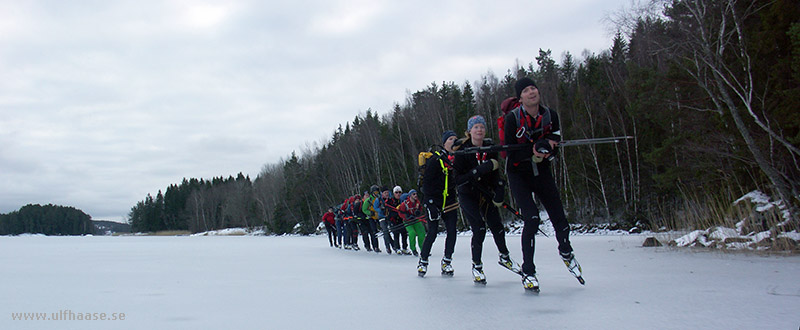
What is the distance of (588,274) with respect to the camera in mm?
5977

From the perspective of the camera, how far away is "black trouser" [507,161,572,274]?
4688 millimetres

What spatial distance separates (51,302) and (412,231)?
757 cm

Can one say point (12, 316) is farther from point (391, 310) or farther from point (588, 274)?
point (588, 274)

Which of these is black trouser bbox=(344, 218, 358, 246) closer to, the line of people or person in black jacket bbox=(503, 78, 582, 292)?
the line of people

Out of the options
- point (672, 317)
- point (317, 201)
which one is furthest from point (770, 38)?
point (317, 201)

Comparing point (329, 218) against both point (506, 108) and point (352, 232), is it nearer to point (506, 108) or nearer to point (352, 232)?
point (352, 232)

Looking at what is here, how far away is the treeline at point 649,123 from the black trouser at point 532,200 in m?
5.69

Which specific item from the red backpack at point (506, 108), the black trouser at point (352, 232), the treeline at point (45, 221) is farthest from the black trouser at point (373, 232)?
the treeline at point (45, 221)

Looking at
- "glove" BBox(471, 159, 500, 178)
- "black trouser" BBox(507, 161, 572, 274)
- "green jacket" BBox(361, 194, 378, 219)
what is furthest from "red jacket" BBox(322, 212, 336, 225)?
"black trouser" BBox(507, 161, 572, 274)

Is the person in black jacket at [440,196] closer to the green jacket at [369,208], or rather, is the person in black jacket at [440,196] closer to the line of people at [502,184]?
the line of people at [502,184]

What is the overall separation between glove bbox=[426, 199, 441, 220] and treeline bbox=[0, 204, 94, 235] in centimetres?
15278

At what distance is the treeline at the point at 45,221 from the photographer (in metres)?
130

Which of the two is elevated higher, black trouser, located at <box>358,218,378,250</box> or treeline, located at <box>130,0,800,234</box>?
treeline, located at <box>130,0,800,234</box>

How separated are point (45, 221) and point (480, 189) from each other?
514ft
